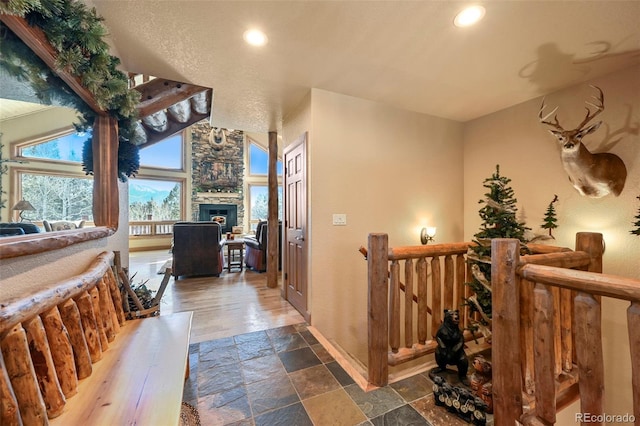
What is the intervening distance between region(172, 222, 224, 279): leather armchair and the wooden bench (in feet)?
10.2

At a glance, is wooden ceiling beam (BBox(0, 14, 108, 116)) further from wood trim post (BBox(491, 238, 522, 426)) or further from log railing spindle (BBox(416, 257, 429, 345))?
log railing spindle (BBox(416, 257, 429, 345))

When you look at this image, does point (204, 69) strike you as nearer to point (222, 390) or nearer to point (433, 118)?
point (222, 390)

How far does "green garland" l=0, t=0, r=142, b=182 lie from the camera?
0.91m

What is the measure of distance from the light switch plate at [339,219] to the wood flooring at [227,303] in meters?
1.20

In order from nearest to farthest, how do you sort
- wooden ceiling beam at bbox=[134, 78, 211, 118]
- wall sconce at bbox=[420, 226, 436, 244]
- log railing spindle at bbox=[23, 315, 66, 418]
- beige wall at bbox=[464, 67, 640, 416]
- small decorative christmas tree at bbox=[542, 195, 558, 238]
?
log railing spindle at bbox=[23, 315, 66, 418] < beige wall at bbox=[464, 67, 640, 416] < wooden ceiling beam at bbox=[134, 78, 211, 118] < small decorative christmas tree at bbox=[542, 195, 558, 238] < wall sconce at bbox=[420, 226, 436, 244]

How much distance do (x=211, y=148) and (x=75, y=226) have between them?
7.97 m

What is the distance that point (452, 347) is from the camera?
185cm

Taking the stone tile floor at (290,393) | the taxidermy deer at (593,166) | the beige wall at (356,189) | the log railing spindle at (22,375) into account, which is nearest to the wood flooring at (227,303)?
the stone tile floor at (290,393)

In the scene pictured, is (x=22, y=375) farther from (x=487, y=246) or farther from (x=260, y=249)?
(x=260, y=249)

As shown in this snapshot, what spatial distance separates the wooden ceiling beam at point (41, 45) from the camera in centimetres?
86

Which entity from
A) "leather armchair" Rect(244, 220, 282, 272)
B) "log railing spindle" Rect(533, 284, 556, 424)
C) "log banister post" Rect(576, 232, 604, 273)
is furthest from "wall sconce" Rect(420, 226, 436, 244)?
"leather armchair" Rect(244, 220, 282, 272)

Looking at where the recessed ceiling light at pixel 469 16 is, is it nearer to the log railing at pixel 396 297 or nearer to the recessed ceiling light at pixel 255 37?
the recessed ceiling light at pixel 255 37

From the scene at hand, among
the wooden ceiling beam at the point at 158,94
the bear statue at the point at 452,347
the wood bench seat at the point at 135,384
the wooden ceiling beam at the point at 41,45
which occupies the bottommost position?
the bear statue at the point at 452,347

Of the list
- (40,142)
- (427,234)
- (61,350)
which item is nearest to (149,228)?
(40,142)
